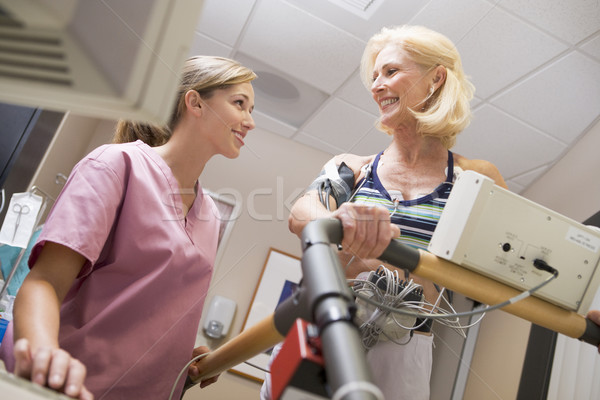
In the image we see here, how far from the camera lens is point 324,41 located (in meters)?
2.62

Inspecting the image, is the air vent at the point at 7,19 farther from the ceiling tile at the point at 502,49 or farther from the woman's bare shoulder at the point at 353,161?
the ceiling tile at the point at 502,49

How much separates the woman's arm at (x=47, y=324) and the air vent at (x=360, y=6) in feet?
6.48

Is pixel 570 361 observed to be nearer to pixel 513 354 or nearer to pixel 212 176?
pixel 513 354

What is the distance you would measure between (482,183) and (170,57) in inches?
23.5

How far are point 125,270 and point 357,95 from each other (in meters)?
2.31

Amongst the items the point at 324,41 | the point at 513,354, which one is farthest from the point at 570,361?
the point at 324,41

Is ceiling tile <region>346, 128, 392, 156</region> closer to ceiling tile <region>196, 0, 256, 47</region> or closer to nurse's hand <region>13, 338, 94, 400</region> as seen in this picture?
ceiling tile <region>196, 0, 256, 47</region>

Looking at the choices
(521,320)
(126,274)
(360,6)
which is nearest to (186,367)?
(126,274)

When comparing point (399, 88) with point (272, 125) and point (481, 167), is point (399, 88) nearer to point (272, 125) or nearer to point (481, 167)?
point (481, 167)

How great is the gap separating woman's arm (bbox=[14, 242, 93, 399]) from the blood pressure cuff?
1.77 feet

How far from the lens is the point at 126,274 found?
3.06ft

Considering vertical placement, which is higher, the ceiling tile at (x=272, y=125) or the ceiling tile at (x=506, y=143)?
the ceiling tile at (x=506, y=143)

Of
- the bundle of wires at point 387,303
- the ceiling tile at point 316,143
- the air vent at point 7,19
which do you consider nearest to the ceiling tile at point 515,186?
the ceiling tile at point 316,143

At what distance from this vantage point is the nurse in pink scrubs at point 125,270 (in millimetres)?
771
